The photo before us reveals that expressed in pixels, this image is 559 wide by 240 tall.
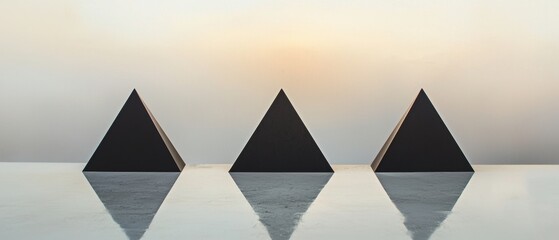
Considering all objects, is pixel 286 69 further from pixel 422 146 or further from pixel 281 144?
pixel 422 146

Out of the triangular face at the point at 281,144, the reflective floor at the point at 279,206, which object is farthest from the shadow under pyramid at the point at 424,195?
the triangular face at the point at 281,144

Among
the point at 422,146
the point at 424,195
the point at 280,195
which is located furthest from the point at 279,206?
the point at 422,146

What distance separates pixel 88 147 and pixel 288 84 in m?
1.84

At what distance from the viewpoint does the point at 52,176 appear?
4.19 m

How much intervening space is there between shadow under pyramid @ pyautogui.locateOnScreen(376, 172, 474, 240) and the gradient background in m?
1.20

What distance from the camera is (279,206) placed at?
265 centimetres

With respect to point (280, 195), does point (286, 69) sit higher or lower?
higher

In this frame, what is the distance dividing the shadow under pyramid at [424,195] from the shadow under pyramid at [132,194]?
0.92 m

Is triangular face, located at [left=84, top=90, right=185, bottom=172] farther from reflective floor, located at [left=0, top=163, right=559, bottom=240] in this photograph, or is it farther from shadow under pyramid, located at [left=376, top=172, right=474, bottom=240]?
shadow under pyramid, located at [left=376, top=172, right=474, bottom=240]

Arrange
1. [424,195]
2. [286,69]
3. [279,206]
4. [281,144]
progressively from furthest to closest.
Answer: [286,69]
[281,144]
[424,195]
[279,206]

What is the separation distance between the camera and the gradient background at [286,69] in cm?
544

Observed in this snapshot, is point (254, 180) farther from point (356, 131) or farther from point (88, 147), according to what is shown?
point (88, 147)

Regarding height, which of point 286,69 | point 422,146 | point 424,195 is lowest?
point 424,195

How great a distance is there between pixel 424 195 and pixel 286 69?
2.60 meters
